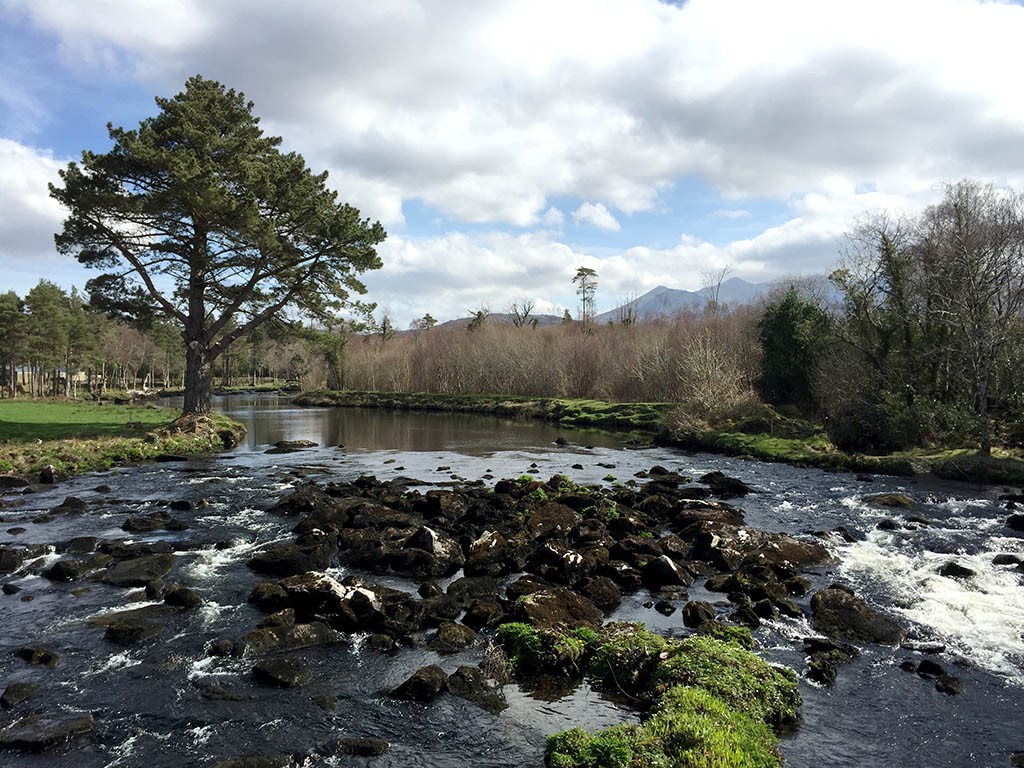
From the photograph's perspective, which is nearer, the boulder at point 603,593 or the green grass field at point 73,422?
the boulder at point 603,593

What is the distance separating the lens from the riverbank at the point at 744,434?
26.6 m

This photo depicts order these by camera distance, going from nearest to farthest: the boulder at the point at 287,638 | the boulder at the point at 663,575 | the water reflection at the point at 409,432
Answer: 1. the boulder at the point at 287,638
2. the boulder at the point at 663,575
3. the water reflection at the point at 409,432

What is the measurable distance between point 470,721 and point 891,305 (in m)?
36.2

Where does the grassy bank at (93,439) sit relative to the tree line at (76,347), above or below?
below

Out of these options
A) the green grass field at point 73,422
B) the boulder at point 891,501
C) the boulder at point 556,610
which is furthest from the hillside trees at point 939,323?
the green grass field at point 73,422

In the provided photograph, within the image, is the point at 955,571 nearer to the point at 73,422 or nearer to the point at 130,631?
the point at 130,631

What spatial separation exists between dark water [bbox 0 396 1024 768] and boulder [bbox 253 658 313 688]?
0.77 ft

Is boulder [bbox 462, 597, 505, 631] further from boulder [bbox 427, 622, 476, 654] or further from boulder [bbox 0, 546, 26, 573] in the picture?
boulder [bbox 0, 546, 26, 573]

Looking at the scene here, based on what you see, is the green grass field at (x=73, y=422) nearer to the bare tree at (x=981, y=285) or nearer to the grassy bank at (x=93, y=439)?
the grassy bank at (x=93, y=439)

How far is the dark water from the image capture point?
25.6ft

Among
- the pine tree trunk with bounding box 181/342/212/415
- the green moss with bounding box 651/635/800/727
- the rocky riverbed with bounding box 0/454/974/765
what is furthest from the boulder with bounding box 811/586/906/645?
the pine tree trunk with bounding box 181/342/212/415

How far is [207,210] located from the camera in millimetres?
30984

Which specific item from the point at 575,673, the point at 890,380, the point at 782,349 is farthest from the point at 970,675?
the point at 782,349

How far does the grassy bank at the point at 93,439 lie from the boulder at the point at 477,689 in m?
23.3
